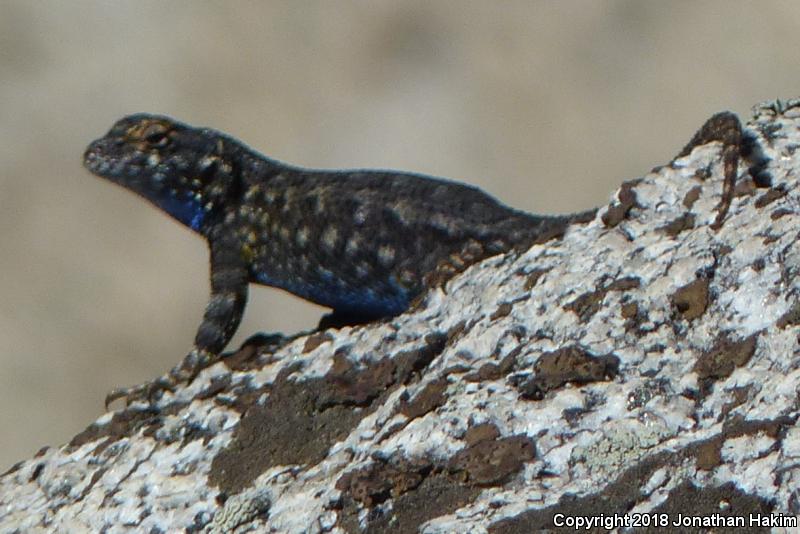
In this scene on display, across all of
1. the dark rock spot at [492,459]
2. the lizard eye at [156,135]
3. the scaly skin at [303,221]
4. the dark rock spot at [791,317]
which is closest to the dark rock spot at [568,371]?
the dark rock spot at [492,459]

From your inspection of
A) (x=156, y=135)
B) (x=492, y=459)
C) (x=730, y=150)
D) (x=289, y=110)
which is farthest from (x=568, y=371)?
(x=289, y=110)

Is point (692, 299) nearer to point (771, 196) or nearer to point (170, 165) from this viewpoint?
point (771, 196)

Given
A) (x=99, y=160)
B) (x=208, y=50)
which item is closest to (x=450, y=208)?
(x=99, y=160)

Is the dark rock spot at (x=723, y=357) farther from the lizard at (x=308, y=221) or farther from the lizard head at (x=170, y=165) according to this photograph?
the lizard head at (x=170, y=165)

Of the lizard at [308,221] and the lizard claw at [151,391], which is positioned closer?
the lizard claw at [151,391]

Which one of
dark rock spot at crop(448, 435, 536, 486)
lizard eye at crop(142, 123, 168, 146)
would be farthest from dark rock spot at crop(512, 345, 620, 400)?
lizard eye at crop(142, 123, 168, 146)
